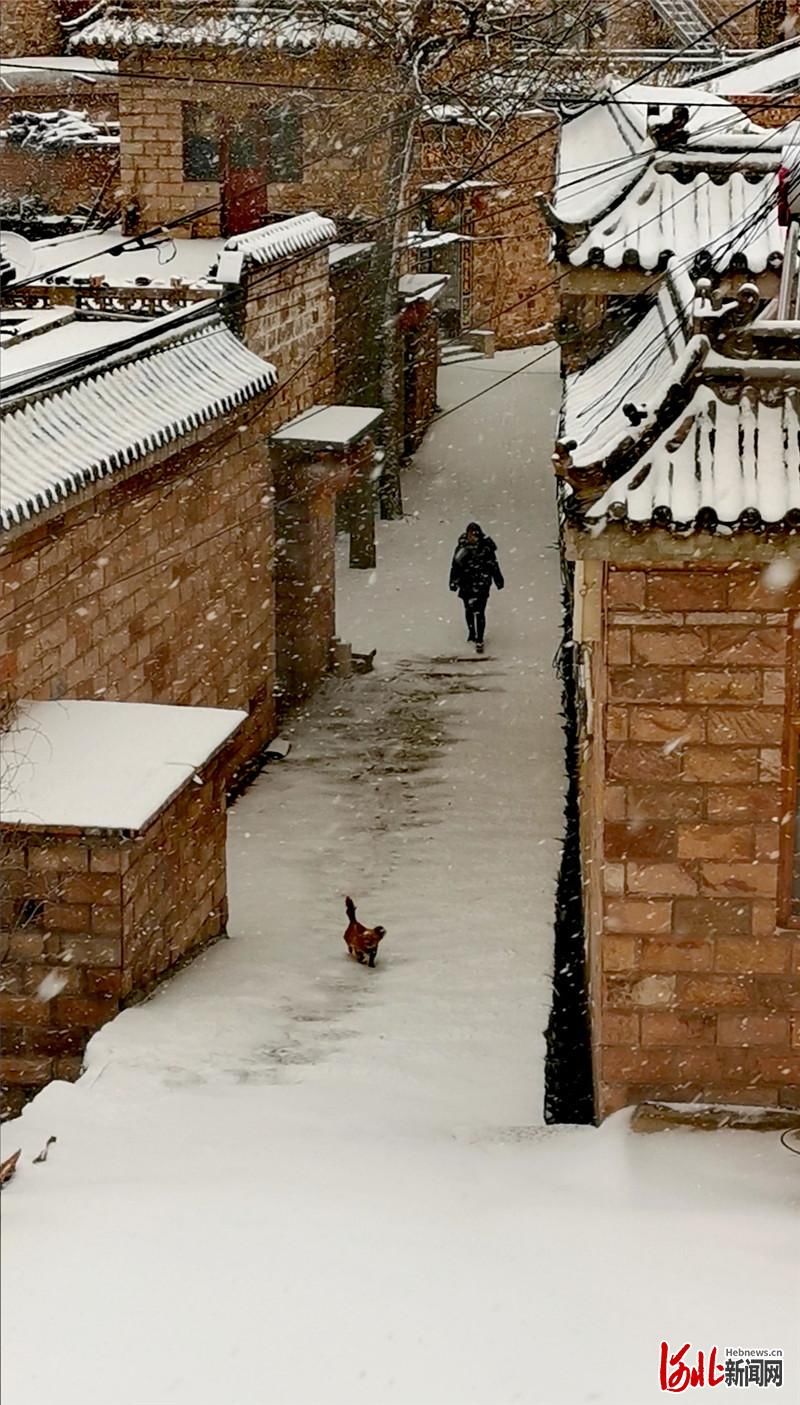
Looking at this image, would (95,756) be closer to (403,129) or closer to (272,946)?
(272,946)

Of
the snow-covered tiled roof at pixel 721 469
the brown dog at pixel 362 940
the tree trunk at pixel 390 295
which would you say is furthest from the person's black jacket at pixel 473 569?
the snow-covered tiled roof at pixel 721 469

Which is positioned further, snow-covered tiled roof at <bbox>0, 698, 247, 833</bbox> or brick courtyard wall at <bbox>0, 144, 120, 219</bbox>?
brick courtyard wall at <bbox>0, 144, 120, 219</bbox>

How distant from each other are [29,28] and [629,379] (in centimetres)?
3465

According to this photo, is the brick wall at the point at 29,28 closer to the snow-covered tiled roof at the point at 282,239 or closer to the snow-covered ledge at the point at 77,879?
the snow-covered tiled roof at the point at 282,239

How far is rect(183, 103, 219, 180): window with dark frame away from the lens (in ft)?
87.7

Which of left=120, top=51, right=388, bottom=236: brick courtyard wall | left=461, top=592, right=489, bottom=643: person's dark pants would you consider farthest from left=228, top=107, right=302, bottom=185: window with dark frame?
left=461, top=592, right=489, bottom=643: person's dark pants

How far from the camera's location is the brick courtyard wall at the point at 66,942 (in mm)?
10922

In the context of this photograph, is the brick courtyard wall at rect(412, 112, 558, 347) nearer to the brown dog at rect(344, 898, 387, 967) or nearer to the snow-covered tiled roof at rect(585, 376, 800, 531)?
the brown dog at rect(344, 898, 387, 967)

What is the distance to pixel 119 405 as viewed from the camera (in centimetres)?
1365

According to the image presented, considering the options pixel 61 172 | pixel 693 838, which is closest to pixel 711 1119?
pixel 693 838

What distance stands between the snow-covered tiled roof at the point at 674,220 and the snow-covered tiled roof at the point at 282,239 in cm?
573

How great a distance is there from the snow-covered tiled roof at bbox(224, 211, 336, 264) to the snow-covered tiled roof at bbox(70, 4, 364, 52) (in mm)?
7696

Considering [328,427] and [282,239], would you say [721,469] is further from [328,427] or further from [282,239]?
[328,427]

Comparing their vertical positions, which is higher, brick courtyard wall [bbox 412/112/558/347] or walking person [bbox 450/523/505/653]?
brick courtyard wall [bbox 412/112/558/347]
